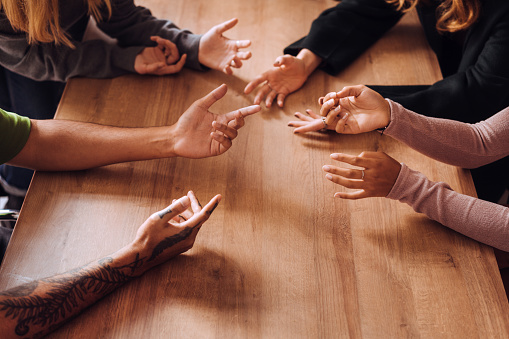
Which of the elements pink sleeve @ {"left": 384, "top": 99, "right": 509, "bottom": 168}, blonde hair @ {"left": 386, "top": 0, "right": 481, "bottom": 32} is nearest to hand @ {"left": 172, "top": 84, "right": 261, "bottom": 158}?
pink sleeve @ {"left": 384, "top": 99, "right": 509, "bottom": 168}

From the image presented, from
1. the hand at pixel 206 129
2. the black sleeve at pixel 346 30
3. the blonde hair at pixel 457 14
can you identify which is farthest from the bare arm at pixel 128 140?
the blonde hair at pixel 457 14

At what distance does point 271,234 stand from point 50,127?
63cm

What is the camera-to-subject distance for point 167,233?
3.21 ft

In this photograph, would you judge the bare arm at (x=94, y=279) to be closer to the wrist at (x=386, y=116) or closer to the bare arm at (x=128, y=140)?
the bare arm at (x=128, y=140)

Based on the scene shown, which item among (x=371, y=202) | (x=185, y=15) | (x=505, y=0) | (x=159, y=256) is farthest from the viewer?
(x=185, y=15)

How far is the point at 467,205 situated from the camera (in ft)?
3.35

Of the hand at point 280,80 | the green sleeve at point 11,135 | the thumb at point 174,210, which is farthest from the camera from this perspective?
the hand at point 280,80

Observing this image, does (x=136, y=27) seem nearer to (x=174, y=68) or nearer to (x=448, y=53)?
(x=174, y=68)

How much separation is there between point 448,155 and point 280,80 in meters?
0.50

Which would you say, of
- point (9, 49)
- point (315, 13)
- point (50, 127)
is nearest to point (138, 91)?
point (50, 127)

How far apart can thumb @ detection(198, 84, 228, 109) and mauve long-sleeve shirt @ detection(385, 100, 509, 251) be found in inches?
16.8

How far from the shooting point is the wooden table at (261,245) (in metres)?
0.91

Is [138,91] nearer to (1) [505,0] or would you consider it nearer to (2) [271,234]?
(2) [271,234]

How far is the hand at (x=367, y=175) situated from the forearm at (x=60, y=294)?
1.58ft
